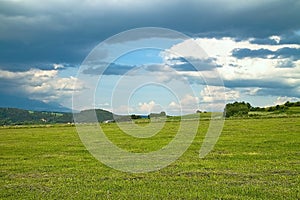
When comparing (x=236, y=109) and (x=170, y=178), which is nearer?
(x=170, y=178)

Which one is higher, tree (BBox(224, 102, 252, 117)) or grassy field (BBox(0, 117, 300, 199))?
tree (BBox(224, 102, 252, 117))

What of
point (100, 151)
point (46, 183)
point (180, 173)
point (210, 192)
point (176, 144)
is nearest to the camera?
point (210, 192)

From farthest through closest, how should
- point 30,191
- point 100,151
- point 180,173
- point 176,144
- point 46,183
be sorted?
point 176,144, point 100,151, point 180,173, point 46,183, point 30,191

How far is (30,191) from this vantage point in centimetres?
1612

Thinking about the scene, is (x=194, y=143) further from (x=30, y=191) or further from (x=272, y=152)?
(x=30, y=191)

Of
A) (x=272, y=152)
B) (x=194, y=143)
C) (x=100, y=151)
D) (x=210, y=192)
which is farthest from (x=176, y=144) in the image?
(x=210, y=192)

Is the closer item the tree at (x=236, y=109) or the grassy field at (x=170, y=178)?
the grassy field at (x=170, y=178)

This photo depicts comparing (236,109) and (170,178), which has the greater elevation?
(236,109)

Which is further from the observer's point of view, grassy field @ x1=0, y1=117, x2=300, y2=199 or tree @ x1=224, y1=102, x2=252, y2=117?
tree @ x1=224, y1=102, x2=252, y2=117

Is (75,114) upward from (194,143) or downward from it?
upward

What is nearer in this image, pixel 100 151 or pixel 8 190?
pixel 8 190

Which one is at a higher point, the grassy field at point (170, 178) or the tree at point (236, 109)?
the tree at point (236, 109)

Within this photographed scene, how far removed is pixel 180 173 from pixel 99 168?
16.6ft

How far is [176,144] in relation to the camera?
33812mm
